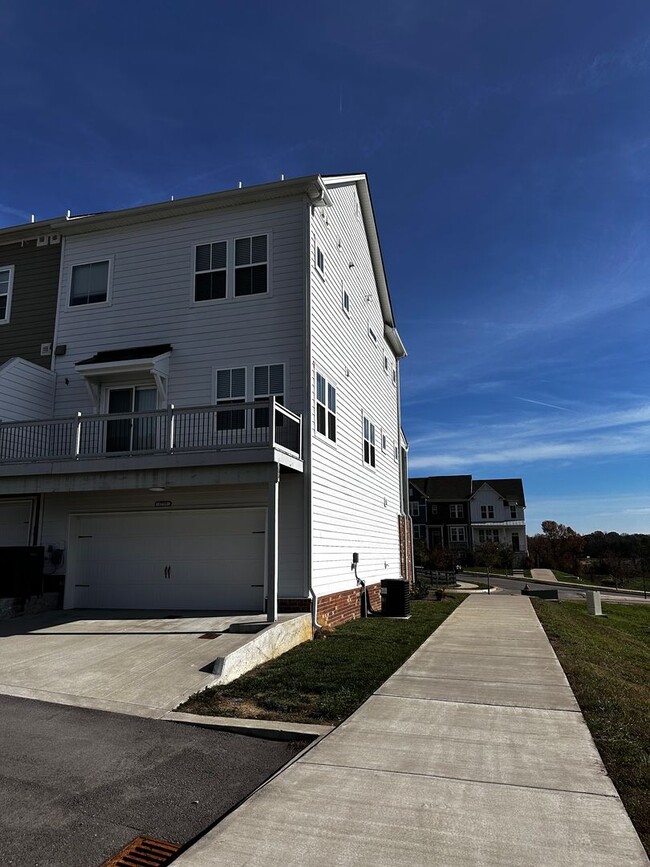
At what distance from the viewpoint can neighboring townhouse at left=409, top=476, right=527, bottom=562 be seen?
200ft

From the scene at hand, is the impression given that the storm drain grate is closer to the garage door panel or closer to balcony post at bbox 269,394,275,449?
balcony post at bbox 269,394,275,449

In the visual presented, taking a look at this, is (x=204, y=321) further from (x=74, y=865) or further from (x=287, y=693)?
(x=74, y=865)

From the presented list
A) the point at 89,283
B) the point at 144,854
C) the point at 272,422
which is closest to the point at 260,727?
the point at 144,854

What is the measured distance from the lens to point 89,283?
49.2 ft

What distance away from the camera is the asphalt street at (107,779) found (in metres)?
3.81

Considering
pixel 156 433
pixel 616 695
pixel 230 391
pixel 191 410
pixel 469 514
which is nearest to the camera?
pixel 616 695

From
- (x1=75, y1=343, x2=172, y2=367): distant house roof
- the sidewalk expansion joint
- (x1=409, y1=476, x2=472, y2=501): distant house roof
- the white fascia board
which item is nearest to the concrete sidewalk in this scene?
the sidewalk expansion joint

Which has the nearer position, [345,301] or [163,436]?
[163,436]

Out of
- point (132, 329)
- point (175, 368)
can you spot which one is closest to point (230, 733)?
point (175, 368)

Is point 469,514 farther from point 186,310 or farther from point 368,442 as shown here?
point 186,310

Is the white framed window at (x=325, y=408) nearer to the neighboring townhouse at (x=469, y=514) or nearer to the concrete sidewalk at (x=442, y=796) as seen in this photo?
the concrete sidewalk at (x=442, y=796)

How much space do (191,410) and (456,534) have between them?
179 feet

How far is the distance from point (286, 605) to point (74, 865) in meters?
8.35

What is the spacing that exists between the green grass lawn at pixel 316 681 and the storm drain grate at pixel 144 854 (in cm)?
255
